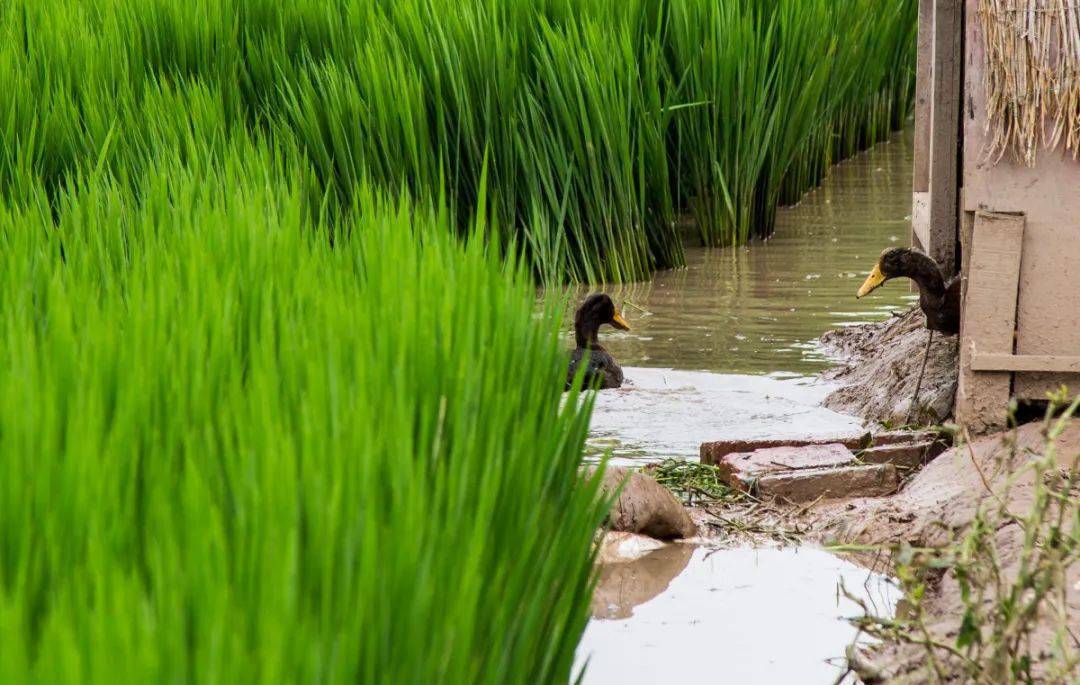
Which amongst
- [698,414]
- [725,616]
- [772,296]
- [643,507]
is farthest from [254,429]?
[772,296]

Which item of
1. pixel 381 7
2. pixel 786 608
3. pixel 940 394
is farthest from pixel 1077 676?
Result: pixel 381 7

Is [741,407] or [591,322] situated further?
[591,322]

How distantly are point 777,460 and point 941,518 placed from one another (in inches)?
26.6

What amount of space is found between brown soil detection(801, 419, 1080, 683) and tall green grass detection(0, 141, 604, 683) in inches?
38.3

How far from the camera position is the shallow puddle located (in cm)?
294

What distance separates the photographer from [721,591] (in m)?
3.38

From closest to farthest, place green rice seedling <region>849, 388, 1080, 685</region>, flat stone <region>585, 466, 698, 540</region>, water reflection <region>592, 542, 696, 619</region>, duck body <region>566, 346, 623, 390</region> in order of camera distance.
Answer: green rice seedling <region>849, 388, 1080, 685</region>
water reflection <region>592, 542, 696, 619</region>
flat stone <region>585, 466, 698, 540</region>
duck body <region>566, 346, 623, 390</region>

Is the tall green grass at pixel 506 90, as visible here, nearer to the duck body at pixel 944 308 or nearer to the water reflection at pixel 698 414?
the water reflection at pixel 698 414

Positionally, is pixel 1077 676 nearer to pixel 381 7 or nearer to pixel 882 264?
pixel 882 264

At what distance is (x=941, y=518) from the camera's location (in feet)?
11.5

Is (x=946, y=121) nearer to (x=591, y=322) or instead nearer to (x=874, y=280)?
(x=874, y=280)

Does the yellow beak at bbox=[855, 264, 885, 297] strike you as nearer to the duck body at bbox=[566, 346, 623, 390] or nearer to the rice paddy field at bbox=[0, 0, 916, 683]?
the duck body at bbox=[566, 346, 623, 390]

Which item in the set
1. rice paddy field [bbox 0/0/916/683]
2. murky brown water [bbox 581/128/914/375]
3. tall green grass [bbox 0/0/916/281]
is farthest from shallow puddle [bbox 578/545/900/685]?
Answer: tall green grass [bbox 0/0/916/281]

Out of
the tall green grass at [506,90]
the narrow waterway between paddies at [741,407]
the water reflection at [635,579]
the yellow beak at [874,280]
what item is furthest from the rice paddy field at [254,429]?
the yellow beak at [874,280]
